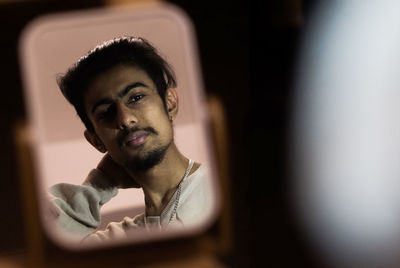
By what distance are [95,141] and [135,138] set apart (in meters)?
0.04

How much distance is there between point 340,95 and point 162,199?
0.26 meters

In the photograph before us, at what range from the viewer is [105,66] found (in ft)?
1.69

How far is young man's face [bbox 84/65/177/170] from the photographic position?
0.51 meters

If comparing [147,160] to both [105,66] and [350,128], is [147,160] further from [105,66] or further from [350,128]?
[350,128]

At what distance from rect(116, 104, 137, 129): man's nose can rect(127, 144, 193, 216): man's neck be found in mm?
52

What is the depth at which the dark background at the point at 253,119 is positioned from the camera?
1.89 ft

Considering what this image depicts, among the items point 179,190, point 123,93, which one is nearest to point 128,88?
point 123,93

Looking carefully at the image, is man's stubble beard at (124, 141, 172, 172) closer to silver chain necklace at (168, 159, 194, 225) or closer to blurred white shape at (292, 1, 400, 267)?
silver chain necklace at (168, 159, 194, 225)

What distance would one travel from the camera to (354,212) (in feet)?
1.97

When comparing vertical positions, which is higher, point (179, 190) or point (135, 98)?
point (135, 98)

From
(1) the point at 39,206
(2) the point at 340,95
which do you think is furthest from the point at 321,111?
(1) the point at 39,206

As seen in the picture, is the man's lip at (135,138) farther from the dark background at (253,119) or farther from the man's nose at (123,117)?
the dark background at (253,119)

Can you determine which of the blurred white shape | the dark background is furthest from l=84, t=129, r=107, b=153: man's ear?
the blurred white shape

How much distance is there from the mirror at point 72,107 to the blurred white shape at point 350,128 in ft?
0.49
